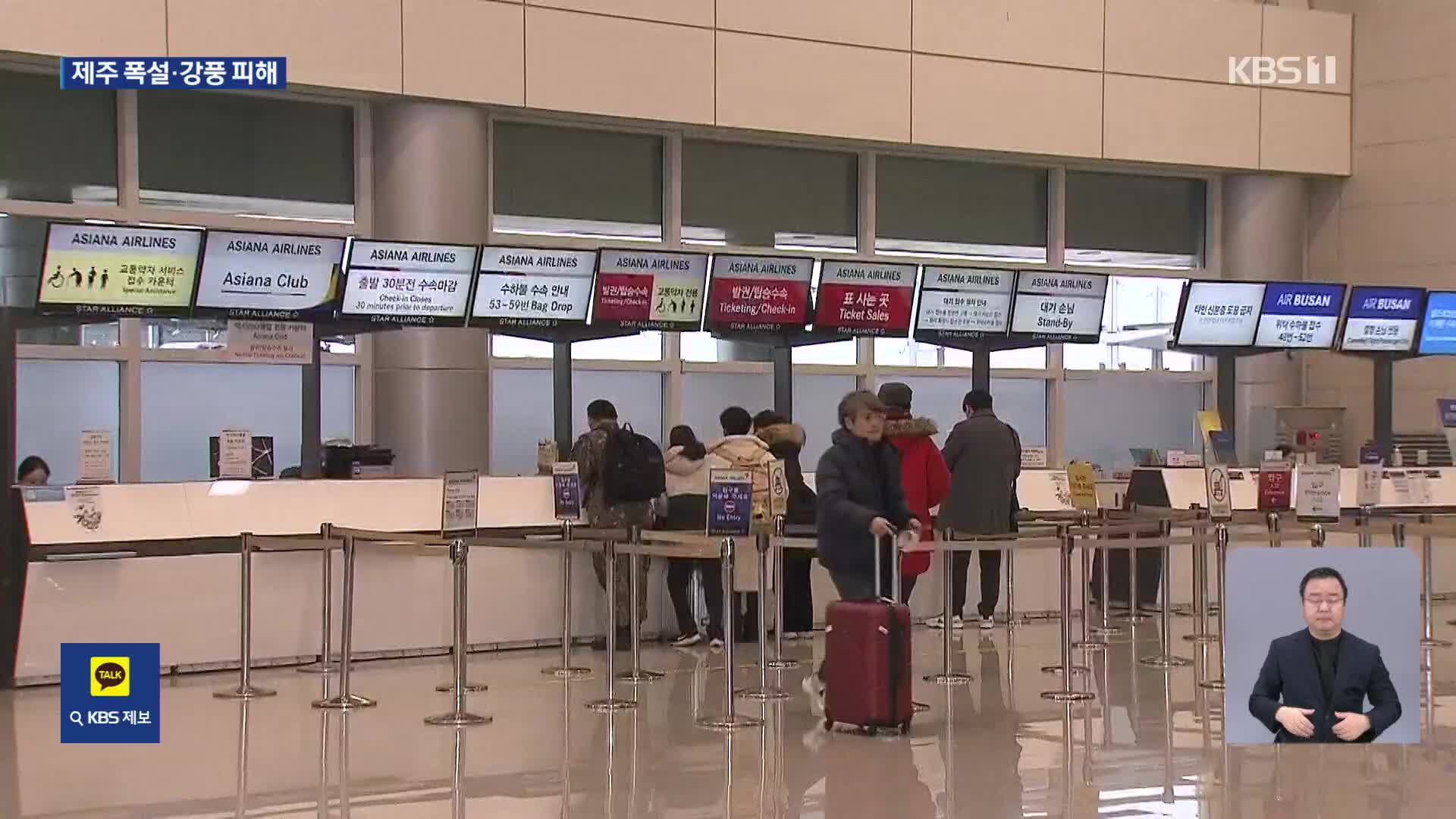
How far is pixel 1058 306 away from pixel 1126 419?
454 centimetres

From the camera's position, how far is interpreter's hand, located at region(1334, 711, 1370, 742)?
4.63m

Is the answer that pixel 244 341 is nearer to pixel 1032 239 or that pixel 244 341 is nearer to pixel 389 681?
pixel 389 681

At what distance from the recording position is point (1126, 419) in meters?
19.2

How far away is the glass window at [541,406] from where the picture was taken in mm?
15984

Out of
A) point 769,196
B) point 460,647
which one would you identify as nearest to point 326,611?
point 460,647

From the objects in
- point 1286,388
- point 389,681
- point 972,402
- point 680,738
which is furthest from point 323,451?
point 1286,388

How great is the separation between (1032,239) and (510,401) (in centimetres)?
584

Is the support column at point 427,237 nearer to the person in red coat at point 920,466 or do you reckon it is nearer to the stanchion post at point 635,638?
the stanchion post at point 635,638

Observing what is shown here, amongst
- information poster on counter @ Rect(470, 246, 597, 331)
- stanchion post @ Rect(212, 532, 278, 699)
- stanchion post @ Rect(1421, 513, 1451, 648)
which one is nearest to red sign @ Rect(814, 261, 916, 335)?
information poster on counter @ Rect(470, 246, 597, 331)

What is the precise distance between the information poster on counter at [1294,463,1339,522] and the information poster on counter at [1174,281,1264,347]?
190 inches

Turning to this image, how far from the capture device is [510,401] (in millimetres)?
16031

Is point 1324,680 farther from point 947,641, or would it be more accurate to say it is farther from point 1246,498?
point 1246,498

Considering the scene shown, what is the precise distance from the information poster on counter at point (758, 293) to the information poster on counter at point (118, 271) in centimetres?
385

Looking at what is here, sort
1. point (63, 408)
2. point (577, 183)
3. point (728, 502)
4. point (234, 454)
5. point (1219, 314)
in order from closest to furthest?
point (728, 502) < point (234, 454) < point (63, 408) < point (1219, 314) < point (577, 183)
